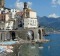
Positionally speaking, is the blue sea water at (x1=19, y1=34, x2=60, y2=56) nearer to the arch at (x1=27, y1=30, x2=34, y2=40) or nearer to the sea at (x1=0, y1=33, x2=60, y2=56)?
the sea at (x1=0, y1=33, x2=60, y2=56)

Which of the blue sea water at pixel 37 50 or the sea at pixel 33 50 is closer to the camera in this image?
the sea at pixel 33 50

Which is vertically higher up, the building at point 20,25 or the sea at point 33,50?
the building at point 20,25

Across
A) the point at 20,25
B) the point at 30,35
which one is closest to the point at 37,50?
the point at 30,35

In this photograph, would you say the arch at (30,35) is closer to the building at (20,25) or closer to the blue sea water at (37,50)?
the building at (20,25)

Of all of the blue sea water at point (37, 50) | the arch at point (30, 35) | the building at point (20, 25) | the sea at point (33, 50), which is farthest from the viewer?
the building at point (20, 25)

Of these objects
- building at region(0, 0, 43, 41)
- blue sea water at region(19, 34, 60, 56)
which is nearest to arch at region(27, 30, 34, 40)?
building at region(0, 0, 43, 41)

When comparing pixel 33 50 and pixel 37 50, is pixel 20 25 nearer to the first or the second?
pixel 37 50

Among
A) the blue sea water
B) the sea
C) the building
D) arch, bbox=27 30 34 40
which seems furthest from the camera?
the building

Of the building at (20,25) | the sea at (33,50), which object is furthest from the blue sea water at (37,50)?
the building at (20,25)

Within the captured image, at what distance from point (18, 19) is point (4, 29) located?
5.09 m

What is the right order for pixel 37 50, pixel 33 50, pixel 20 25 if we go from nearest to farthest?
1. pixel 33 50
2. pixel 37 50
3. pixel 20 25

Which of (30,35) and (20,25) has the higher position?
(20,25)

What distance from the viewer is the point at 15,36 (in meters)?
69.8

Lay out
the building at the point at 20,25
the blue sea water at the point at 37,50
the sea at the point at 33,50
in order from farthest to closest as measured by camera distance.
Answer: the building at the point at 20,25 → the blue sea water at the point at 37,50 → the sea at the point at 33,50
